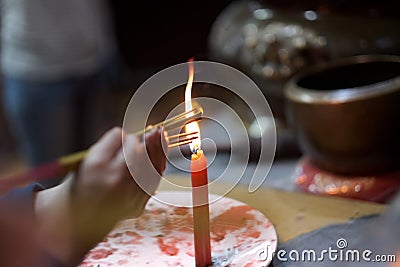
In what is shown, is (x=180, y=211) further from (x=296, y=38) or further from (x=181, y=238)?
(x=296, y=38)

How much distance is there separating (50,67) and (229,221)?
830 mm

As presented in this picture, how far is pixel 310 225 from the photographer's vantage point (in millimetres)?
622

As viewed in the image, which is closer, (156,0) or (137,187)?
(137,187)

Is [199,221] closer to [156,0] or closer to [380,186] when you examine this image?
[380,186]

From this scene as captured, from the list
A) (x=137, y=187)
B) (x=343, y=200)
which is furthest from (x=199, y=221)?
(x=343, y=200)

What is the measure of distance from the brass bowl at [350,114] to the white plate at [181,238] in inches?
7.1

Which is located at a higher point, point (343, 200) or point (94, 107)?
point (343, 200)

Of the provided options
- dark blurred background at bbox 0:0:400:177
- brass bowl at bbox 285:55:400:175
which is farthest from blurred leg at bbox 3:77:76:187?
brass bowl at bbox 285:55:400:175

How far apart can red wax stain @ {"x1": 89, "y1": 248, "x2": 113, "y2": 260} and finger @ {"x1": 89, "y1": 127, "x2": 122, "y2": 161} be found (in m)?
0.08

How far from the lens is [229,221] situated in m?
0.60

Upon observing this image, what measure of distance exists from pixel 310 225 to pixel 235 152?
28 cm

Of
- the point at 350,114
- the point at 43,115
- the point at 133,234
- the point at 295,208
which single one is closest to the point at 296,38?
the point at 350,114

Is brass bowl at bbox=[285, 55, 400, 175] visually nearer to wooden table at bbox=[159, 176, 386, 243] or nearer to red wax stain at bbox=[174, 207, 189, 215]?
wooden table at bbox=[159, 176, 386, 243]

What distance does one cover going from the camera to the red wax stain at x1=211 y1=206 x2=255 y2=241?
0.58 metres
